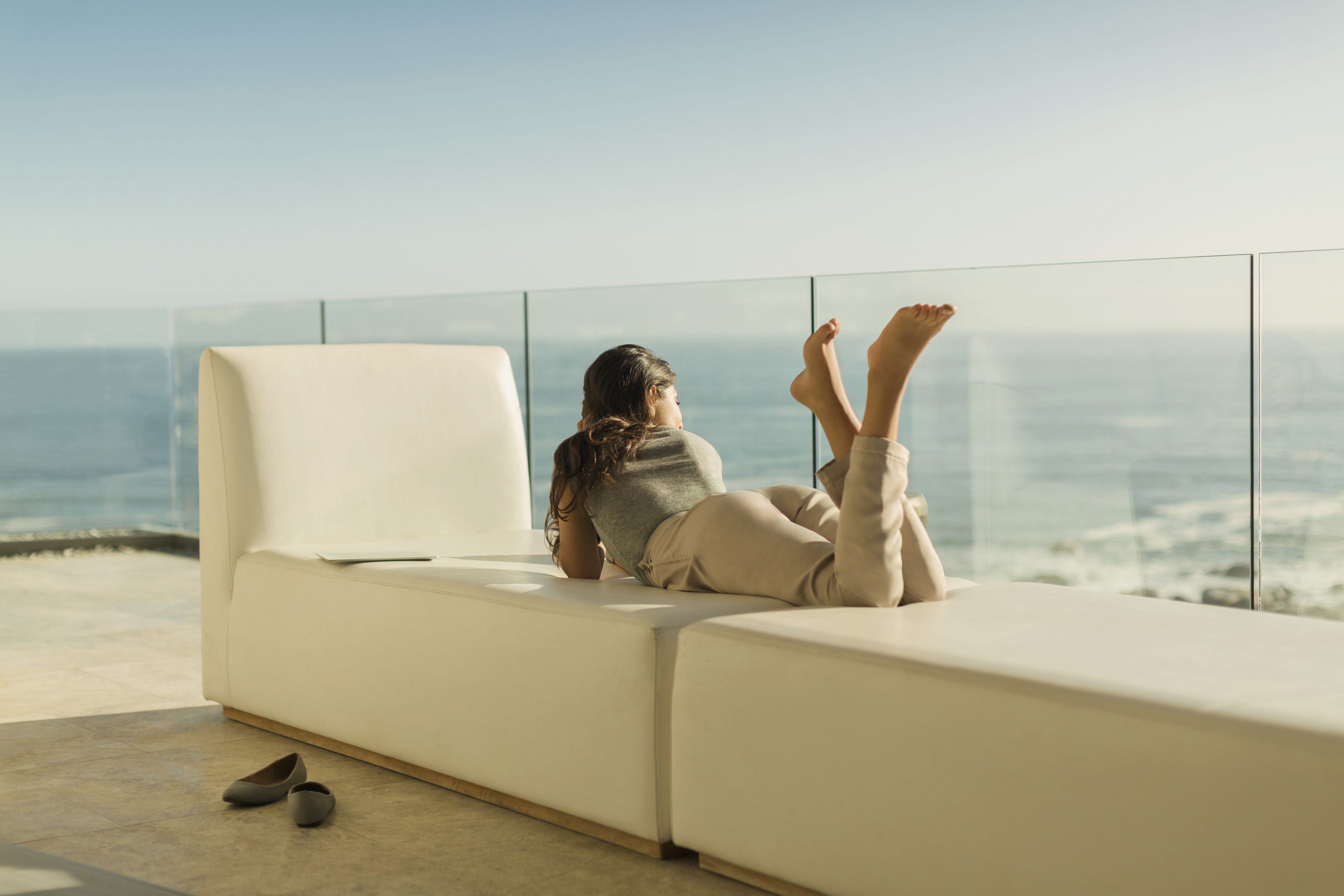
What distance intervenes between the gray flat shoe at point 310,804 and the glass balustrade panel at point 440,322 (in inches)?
109

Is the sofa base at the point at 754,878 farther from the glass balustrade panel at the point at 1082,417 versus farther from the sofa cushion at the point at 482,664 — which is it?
the glass balustrade panel at the point at 1082,417

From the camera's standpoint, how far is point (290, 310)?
562 cm

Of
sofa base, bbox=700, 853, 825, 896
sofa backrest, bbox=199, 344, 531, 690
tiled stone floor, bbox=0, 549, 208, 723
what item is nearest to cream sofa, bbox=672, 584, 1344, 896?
sofa base, bbox=700, 853, 825, 896

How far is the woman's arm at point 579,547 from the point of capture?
7.62ft

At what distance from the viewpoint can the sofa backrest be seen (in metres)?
2.74

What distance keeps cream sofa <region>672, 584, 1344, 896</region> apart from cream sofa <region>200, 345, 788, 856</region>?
0.15 metres

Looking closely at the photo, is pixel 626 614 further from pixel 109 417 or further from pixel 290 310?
pixel 109 417

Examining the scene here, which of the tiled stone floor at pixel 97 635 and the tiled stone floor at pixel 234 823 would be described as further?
the tiled stone floor at pixel 97 635

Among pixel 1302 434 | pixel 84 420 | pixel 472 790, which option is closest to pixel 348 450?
pixel 472 790

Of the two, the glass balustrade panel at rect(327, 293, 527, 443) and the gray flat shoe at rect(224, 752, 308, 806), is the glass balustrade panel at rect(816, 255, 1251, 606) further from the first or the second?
the gray flat shoe at rect(224, 752, 308, 806)

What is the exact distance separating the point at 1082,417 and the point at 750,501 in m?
2.38

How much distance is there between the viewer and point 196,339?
5902 millimetres

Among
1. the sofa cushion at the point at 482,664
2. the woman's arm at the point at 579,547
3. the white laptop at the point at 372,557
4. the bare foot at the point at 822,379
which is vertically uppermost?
the bare foot at the point at 822,379

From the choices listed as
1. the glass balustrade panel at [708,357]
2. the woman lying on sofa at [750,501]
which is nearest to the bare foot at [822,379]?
the woman lying on sofa at [750,501]
